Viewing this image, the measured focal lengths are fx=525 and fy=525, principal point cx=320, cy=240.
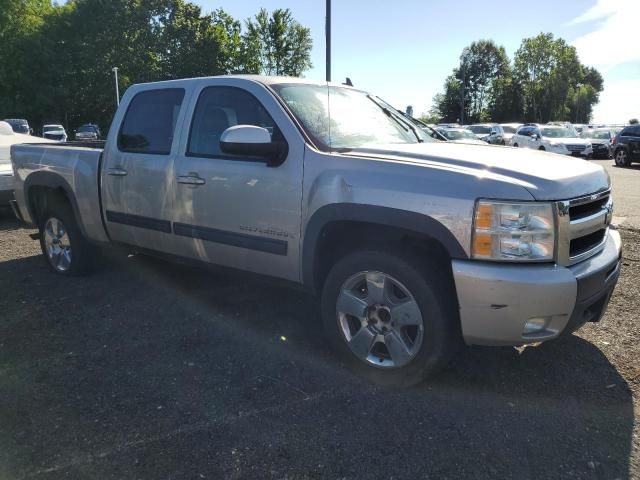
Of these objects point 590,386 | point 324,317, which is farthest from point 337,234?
point 590,386

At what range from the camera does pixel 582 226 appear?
2.86m

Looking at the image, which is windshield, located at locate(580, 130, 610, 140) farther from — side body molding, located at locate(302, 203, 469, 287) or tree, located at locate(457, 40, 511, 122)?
tree, located at locate(457, 40, 511, 122)

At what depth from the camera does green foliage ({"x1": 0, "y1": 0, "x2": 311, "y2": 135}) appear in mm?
44062

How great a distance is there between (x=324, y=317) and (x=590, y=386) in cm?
165

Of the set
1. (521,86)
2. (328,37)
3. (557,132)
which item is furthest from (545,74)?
(328,37)

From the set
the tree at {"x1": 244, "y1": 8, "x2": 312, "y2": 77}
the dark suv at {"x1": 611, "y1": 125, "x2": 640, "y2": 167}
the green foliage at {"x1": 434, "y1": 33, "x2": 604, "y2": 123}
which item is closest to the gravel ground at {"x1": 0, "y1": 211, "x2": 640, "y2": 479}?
the dark suv at {"x1": 611, "y1": 125, "x2": 640, "y2": 167}

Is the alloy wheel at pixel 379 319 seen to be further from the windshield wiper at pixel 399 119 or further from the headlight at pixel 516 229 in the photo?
the windshield wiper at pixel 399 119

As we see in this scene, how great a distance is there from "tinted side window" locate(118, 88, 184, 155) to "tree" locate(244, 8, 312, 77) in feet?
129

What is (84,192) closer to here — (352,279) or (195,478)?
(352,279)

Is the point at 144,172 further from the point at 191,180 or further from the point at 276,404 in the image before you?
the point at 276,404

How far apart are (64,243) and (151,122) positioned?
187cm

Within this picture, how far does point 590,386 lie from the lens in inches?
123

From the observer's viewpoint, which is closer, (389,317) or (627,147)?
(389,317)

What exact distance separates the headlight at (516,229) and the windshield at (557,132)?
23.2m
